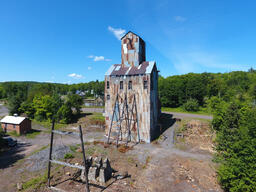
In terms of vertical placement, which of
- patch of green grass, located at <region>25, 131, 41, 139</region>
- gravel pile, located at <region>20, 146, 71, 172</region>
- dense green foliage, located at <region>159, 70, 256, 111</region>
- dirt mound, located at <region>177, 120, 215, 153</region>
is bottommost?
gravel pile, located at <region>20, 146, 71, 172</region>

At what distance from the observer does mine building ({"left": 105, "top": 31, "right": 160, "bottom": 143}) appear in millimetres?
21719

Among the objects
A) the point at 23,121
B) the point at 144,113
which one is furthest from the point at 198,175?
the point at 23,121

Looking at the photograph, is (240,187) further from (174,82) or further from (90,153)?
(174,82)

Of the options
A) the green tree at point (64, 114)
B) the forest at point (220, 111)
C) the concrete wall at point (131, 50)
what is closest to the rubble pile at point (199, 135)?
the forest at point (220, 111)

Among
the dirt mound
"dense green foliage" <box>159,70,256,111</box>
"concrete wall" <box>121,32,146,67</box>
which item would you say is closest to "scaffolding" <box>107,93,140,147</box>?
"concrete wall" <box>121,32,146,67</box>

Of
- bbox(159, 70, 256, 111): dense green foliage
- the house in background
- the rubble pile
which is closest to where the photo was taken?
the rubble pile

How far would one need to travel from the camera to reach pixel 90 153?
18.2 meters

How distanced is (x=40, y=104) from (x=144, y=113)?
3066cm

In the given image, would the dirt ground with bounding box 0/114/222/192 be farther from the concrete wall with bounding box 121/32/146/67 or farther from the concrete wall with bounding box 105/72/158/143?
the concrete wall with bounding box 121/32/146/67

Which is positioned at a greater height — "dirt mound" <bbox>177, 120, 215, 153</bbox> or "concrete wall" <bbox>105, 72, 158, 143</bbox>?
"concrete wall" <bbox>105, 72, 158, 143</bbox>

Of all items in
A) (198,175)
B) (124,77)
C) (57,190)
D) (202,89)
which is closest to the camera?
(57,190)

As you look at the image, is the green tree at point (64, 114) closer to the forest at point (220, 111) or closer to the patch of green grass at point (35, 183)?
the forest at point (220, 111)

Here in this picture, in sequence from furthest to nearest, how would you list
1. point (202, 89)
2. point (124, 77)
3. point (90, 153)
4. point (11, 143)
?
1. point (202, 89)
2. point (124, 77)
3. point (11, 143)
4. point (90, 153)

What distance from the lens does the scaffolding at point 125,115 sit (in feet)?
73.4
